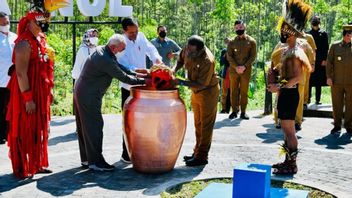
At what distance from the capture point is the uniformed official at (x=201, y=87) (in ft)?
24.5

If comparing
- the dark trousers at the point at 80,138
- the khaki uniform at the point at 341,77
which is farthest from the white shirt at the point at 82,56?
→ the khaki uniform at the point at 341,77

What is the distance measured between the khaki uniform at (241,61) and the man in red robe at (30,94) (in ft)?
17.6

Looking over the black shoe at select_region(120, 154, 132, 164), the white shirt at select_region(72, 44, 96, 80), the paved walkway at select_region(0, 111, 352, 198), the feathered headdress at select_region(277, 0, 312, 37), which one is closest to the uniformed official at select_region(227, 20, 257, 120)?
the paved walkway at select_region(0, 111, 352, 198)

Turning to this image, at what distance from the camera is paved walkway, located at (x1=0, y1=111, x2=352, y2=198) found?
6.76 m

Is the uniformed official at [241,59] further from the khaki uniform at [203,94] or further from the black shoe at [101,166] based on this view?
the black shoe at [101,166]

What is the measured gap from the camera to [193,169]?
7.77 m

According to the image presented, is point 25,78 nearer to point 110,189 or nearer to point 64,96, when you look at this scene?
point 110,189

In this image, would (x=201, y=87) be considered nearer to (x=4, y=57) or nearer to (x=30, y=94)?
(x=30, y=94)

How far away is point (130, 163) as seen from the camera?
8.11 metres

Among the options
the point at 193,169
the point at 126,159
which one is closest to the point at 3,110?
the point at 126,159

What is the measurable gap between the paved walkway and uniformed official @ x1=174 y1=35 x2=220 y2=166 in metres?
0.28

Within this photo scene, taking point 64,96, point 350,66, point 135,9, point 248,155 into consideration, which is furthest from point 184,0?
point 248,155

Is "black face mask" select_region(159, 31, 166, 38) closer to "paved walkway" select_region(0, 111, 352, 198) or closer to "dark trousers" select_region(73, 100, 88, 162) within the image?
"paved walkway" select_region(0, 111, 352, 198)

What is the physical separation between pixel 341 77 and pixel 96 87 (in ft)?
16.9
